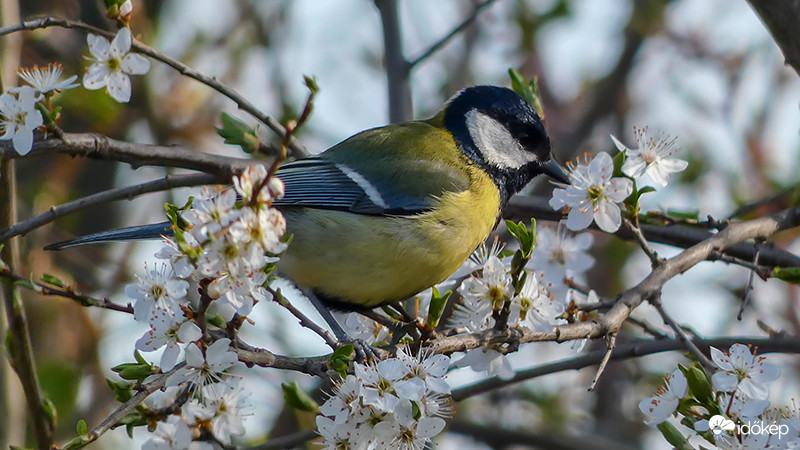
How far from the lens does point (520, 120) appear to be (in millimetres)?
3262

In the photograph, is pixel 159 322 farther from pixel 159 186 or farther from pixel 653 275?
pixel 653 275

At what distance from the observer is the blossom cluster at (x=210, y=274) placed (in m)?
1.51

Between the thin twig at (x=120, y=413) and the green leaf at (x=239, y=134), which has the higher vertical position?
the green leaf at (x=239, y=134)

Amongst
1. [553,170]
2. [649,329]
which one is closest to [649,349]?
[649,329]

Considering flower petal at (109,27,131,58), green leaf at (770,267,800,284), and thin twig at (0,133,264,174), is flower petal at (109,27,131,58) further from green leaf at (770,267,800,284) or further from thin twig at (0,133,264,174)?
green leaf at (770,267,800,284)

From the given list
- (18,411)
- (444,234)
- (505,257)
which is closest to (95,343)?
(18,411)

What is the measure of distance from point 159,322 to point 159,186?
0.85 metres

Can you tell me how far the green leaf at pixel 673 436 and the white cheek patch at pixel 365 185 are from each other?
1198 millimetres

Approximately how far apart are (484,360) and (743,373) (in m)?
0.61

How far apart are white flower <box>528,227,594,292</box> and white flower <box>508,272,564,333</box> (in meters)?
0.51

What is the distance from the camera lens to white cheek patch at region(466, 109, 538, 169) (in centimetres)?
327

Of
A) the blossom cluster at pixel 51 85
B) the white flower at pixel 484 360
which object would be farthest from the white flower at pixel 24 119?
the white flower at pixel 484 360

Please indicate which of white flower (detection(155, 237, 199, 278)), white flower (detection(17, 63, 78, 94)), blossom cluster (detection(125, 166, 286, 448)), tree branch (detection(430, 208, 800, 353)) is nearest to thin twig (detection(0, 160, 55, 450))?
white flower (detection(17, 63, 78, 94))

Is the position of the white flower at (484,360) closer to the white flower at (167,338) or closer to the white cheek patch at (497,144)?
the white flower at (167,338)
